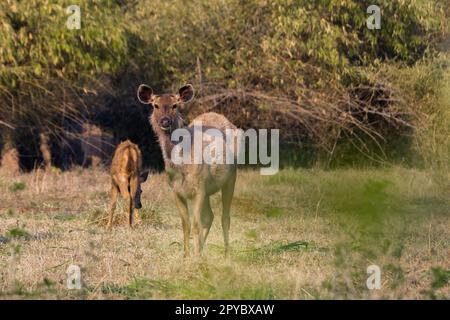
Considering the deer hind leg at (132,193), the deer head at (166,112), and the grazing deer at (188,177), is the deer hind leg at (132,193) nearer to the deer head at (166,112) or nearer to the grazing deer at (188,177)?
the grazing deer at (188,177)

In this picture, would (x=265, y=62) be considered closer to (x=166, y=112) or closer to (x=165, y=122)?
(x=166, y=112)

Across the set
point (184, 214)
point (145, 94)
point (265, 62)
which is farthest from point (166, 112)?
point (265, 62)

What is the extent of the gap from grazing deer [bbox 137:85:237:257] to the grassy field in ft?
1.11

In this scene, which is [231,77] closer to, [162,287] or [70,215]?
[70,215]

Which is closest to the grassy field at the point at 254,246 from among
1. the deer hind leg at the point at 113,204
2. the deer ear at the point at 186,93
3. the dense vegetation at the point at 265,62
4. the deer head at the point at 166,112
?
the deer hind leg at the point at 113,204

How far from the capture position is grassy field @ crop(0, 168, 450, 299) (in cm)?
723

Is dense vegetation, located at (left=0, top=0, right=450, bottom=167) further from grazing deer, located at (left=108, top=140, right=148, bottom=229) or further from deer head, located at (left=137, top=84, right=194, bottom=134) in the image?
deer head, located at (left=137, top=84, right=194, bottom=134)

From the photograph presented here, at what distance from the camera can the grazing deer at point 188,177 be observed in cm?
968

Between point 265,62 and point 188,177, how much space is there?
1027 centimetres

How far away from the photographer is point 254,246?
10.5 meters

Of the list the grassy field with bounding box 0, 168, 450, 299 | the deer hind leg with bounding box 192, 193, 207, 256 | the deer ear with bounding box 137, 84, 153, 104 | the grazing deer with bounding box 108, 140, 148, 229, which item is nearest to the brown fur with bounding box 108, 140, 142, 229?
the grazing deer with bounding box 108, 140, 148, 229

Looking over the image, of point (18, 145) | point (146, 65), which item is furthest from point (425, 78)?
point (18, 145)

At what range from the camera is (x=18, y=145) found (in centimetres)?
2391

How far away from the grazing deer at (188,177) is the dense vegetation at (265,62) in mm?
8314
